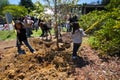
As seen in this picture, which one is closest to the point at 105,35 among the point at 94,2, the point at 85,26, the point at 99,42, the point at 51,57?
the point at 99,42

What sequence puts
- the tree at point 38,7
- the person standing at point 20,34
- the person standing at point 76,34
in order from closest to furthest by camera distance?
1. the person standing at point 76,34
2. the person standing at point 20,34
3. the tree at point 38,7

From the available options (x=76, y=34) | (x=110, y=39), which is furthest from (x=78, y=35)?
(x=110, y=39)

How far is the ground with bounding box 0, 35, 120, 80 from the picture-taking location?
840cm

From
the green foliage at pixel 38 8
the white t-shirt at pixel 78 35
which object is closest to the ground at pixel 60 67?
the white t-shirt at pixel 78 35

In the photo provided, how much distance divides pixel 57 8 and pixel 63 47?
5.42 feet

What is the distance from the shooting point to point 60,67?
9.03 m

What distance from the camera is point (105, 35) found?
12055 mm

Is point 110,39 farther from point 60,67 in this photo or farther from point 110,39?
point 60,67

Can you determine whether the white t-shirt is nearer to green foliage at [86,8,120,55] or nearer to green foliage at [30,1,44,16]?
green foliage at [86,8,120,55]

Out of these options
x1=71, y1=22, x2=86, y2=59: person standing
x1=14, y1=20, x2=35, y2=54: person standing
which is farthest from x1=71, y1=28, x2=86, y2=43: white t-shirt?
x1=14, y1=20, x2=35, y2=54: person standing

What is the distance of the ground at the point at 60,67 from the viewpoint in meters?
8.40

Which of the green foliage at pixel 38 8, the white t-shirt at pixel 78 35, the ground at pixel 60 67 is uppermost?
the green foliage at pixel 38 8

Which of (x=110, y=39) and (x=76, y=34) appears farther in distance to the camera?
(x=110, y=39)

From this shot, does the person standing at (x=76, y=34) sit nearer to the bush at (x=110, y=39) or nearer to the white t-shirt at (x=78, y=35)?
the white t-shirt at (x=78, y=35)
